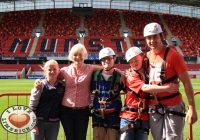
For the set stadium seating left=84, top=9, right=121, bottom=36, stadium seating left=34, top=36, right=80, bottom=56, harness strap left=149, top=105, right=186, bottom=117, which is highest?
stadium seating left=84, top=9, right=121, bottom=36

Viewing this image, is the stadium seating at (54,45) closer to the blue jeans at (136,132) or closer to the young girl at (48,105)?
the young girl at (48,105)

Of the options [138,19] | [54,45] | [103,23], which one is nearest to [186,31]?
[138,19]

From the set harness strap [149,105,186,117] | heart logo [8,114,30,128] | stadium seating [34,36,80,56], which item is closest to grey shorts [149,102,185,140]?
harness strap [149,105,186,117]

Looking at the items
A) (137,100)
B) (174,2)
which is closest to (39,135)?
(137,100)

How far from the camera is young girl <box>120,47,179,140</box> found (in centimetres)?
390

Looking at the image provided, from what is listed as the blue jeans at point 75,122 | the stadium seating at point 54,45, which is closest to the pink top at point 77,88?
the blue jeans at point 75,122

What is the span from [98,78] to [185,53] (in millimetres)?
44965

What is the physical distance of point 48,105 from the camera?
4.38m

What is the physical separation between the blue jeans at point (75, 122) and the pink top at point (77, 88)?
0.40 feet

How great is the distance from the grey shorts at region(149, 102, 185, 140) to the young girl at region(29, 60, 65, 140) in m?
1.64

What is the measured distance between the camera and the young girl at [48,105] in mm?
4336

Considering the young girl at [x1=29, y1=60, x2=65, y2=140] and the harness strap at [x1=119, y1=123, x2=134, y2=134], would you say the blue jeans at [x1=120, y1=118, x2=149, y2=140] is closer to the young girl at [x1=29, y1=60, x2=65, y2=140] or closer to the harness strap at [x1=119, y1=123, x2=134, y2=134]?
the harness strap at [x1=119, y1=123, x2=134, y2=134]

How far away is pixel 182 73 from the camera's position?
3.58m

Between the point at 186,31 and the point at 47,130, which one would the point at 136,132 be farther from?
the point at 186,31
